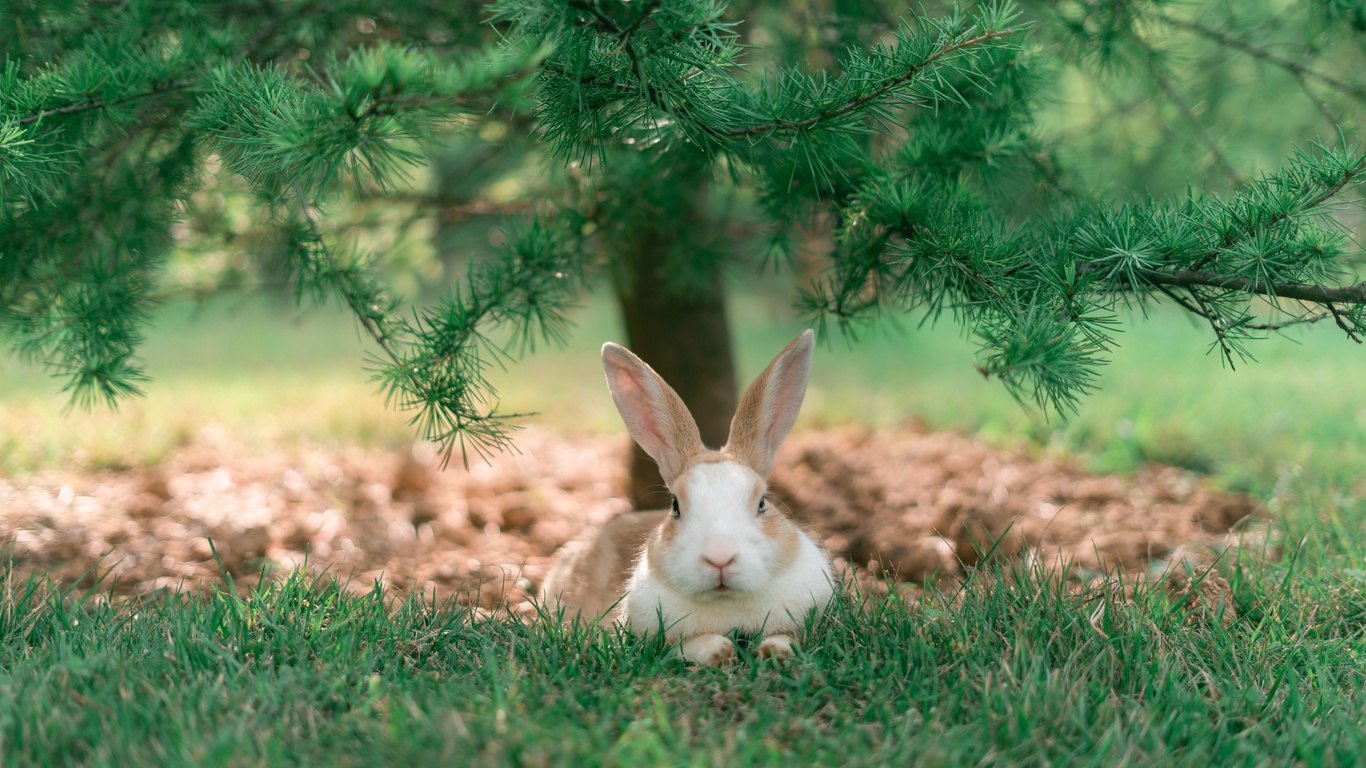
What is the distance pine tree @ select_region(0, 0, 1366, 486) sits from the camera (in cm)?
213

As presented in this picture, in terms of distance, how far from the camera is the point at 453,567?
365 centimetres

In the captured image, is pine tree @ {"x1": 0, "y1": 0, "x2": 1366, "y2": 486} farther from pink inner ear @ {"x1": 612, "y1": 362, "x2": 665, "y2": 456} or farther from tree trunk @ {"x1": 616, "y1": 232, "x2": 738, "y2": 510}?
tree trunk @ {"x1": 616, "y1": 232, "x2": 738, "y2": 510}

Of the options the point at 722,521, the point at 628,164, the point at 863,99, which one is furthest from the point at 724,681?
the point at 628,164

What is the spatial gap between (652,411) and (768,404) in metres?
0.34

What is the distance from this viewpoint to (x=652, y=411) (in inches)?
114

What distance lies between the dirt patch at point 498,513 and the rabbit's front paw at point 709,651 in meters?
0.80

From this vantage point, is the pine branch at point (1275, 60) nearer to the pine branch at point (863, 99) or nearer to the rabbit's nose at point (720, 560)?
the pine branch at point (863, 99)

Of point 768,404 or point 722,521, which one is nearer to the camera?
point 722,521

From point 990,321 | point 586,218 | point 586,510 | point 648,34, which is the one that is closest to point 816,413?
point 586,510

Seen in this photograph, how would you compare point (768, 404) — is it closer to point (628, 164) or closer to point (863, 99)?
point (863, 99)

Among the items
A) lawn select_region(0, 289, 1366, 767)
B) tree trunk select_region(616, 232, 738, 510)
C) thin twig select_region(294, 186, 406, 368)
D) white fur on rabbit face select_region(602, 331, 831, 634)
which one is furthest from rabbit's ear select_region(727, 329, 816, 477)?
tree trunk select_region(616, 232, 738, 510)

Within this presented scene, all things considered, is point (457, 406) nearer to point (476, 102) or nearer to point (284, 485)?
point (476, 102)

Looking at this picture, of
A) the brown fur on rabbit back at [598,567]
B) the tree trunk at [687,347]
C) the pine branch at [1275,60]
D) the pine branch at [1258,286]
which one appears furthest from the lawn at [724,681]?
the tree trunk at [687,347]

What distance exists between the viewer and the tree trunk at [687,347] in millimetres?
4648
